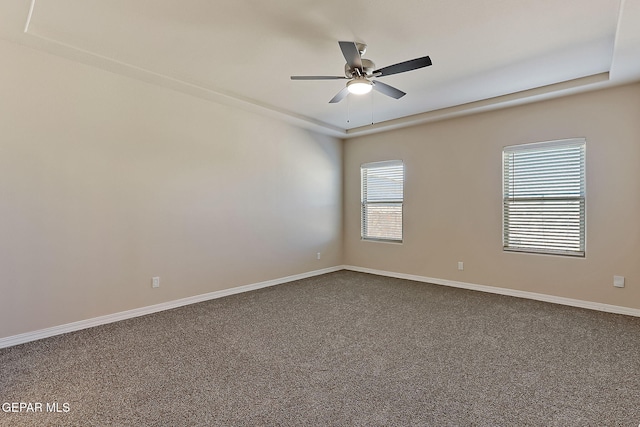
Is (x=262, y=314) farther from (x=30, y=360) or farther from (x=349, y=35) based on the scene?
(x=349, y=35)

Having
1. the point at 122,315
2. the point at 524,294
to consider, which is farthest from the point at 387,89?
the point at 122,315

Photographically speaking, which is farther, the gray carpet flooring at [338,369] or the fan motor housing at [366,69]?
the fan motor housing at [366,69]

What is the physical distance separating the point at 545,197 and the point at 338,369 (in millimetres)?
3572

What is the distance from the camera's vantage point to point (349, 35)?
2732 mm

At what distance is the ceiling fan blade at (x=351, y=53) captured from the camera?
2.40m

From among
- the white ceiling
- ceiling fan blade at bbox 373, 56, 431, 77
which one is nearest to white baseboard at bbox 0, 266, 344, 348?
the white ceiling

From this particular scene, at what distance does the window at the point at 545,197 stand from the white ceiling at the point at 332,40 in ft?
2.40

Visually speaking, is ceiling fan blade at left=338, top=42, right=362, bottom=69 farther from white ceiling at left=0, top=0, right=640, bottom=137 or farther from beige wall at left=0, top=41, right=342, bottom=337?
beige wall at left=0, top=41, right=342, bottom=337

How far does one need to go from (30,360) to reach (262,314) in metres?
1.95

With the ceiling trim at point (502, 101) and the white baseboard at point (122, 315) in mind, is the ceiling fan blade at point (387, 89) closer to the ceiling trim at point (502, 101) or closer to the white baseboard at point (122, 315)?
the ceiling trim at point (502, 101)

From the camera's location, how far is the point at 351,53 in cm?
254

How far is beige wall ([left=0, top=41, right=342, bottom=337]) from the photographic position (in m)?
2.84

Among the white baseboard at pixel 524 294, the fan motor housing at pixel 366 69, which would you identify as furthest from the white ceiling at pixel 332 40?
the white baseboard at pixel 524 294

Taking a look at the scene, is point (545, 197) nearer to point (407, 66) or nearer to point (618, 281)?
point (618, 281)
